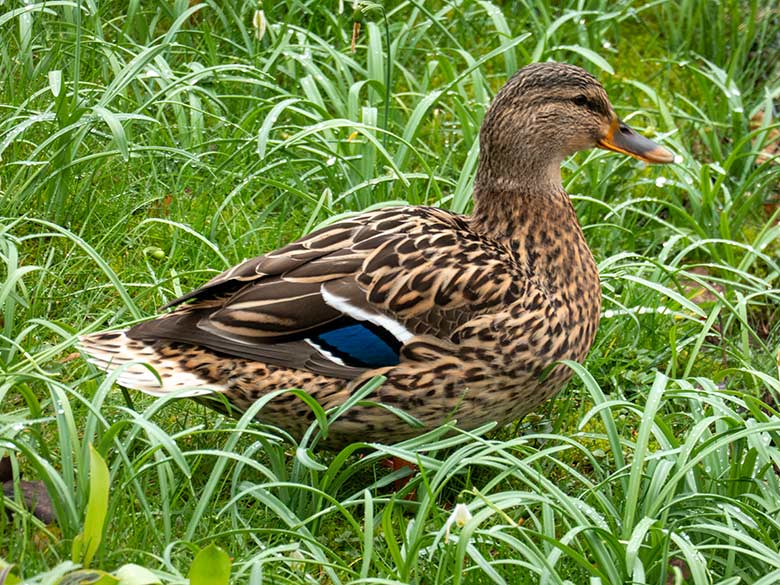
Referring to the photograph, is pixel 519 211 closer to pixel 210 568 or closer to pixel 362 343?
pixel 362 343

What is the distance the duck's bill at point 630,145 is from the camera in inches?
187

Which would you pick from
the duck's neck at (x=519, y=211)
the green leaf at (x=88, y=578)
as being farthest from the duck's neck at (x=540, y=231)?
the green leaf at (x=88, y=578)

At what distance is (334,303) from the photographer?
13.3 ft

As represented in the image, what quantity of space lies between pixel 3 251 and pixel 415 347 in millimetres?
1278

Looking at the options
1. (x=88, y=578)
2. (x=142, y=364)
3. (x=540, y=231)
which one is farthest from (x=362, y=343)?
(x=88, y=578)

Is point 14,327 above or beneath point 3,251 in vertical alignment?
beneath

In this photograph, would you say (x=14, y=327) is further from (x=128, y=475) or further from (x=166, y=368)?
(x=128, y=475)

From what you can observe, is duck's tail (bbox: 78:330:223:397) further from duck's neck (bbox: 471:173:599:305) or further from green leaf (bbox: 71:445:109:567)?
duck's neck (bbox: 471:173:599:305)

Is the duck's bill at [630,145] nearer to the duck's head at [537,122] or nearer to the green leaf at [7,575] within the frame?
the duck's head at [537,122]

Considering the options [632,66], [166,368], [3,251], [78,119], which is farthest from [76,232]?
[632,66]

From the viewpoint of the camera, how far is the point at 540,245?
4.39 m

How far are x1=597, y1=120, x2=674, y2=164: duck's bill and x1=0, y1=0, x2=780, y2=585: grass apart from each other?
0.36 meters

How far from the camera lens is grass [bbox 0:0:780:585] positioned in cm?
344

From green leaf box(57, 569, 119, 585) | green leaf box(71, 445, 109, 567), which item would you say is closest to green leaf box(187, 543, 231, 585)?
green leaf box(57, 569, 119, 585)
